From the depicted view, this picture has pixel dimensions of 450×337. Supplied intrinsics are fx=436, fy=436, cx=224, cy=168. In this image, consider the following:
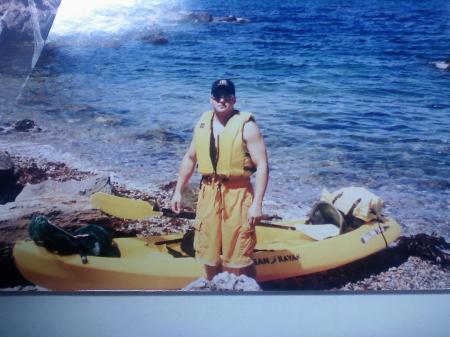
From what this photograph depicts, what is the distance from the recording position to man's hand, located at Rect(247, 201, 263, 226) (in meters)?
2.23

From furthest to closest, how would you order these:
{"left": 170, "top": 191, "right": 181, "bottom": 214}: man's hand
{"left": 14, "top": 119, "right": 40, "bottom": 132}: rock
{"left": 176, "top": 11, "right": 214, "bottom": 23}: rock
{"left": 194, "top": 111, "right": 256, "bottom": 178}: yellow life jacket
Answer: {"left": 176, "top": 11, "right": 214, "bottom": 23}: rock < {"left": 14, "top": 119, "right": 40, "bottom": 132}: rock < {"left": 170, "top": 191, "right": 181, "bottom": 214}: man's hand < {"left": 194, "top": 111, "right": 256, "bottom": 178}: yellow life jacket

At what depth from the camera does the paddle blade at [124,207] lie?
2367 millimetres

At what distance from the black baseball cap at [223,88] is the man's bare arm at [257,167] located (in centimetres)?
23

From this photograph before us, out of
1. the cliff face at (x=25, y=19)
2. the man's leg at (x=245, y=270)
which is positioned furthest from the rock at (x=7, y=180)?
the man's leg at (x=245, y=270)

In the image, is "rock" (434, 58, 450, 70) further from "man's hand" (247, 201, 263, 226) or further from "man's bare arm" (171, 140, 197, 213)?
"man's bare arm" (171, 140, 197, 213)

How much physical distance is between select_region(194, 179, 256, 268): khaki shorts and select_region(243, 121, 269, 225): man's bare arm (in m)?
0.03

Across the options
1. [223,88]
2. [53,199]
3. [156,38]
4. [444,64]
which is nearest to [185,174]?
[223,88]

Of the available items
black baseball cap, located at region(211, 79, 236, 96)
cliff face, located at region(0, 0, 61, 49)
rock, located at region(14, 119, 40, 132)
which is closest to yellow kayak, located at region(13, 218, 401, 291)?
rock, located at region(14, 119, 40, 132)

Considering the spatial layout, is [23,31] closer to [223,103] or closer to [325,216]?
[223,103]

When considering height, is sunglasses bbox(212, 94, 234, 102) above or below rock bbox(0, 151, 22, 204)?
above

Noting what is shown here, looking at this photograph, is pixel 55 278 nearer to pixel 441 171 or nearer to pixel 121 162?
pixel 121 162

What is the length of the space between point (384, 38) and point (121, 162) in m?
1.69

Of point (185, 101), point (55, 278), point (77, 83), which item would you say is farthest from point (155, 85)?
point (55, 278)

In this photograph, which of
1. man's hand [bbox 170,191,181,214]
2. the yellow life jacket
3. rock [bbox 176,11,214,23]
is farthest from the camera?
rock [bbox 176,11,214,23]
